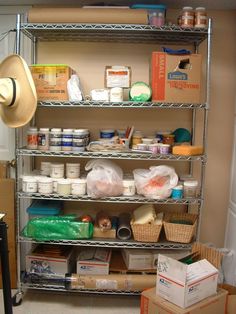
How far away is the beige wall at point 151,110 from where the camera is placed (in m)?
2.48

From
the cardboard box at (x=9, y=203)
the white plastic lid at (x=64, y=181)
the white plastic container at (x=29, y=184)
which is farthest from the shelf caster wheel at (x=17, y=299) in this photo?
the white plastic lid at (x=64, y=181)

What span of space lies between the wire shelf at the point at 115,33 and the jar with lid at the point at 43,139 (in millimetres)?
678

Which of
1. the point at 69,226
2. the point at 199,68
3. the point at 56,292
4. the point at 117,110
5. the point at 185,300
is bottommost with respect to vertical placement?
the point at 56,292

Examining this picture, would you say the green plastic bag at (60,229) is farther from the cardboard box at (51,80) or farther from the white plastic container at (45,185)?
the cardboard box at (51,80)

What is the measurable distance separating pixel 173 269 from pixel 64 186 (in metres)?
0.89

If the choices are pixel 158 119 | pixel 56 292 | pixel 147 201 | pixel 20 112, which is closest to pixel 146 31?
pixel 158 119

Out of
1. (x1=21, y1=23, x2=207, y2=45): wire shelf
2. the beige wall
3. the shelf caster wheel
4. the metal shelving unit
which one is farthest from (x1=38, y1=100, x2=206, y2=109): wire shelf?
the shelf caster wheel

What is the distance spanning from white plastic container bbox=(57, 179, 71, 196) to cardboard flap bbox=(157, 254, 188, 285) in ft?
2.51

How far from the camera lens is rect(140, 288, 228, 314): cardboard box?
1826 millimetres

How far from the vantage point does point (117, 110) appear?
2529 mm

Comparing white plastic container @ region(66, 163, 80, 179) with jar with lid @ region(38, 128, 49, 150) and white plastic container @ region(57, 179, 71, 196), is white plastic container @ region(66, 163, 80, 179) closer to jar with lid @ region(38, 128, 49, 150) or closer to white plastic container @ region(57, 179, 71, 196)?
white plastic container @ region(57, 179, 71, 196)

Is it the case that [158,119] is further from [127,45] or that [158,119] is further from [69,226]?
[69,226]

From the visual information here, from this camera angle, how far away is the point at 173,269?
187 centimetres

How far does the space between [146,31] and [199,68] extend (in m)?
0.43
